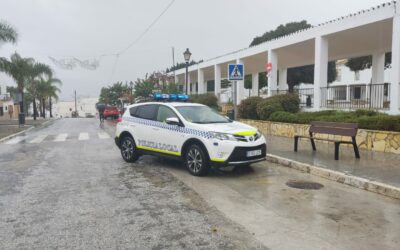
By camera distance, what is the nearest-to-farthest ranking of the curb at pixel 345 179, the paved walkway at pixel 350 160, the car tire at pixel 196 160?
the curb at pixel 345 179, the paved walkway at pixel 350 160, the car tire at pixel 196 160

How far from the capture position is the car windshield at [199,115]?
8703mm

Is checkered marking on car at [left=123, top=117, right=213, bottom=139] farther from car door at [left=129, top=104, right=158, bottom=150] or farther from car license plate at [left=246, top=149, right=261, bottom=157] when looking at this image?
car license plate at [left=246, top=149, right=261, bottom=157]

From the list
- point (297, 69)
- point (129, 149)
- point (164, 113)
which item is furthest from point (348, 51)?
point (129, 149)

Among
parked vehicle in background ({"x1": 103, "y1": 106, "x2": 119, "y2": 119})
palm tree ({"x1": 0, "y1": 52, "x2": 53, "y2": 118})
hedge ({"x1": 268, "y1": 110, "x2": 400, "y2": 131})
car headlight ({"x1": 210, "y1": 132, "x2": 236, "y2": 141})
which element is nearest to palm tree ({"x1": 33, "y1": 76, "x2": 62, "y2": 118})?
palm tree ({"x1": 0, "y1": 52, "x2": 53, "y2": 118})

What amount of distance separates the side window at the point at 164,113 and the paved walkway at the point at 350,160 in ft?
11.4

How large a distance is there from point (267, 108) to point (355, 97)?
5071 millimetres

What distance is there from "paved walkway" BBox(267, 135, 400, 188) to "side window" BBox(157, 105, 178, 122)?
347 centimetres

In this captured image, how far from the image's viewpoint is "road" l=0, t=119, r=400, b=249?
14.4 ft

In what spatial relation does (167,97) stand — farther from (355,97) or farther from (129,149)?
(355,97)

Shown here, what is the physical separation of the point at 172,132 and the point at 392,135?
20.7 feet

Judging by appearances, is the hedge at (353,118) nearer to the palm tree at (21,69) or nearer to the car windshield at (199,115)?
the car windshield at (199,115)

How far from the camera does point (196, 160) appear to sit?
26.6ft

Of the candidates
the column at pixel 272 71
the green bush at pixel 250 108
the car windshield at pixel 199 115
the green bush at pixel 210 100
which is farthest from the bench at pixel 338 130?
the green bush at pixel 210 100

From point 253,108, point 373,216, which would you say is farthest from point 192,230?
point 253,108
